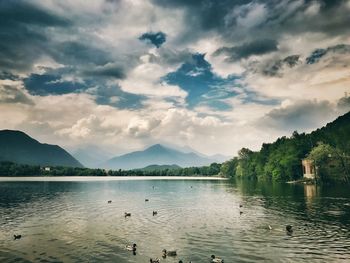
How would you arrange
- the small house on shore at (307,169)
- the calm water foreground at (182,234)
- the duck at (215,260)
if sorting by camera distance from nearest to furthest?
the duck at (215,260) < the calm water foreground at (182,234) < the small house on shore at (307,169)

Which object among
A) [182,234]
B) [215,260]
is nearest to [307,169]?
[182,234]

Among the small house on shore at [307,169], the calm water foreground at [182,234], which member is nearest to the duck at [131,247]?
the calm water foreground at [182,234]

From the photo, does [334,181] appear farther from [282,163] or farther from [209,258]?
[209,258]

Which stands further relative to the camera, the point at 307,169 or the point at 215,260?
the point at 307,169

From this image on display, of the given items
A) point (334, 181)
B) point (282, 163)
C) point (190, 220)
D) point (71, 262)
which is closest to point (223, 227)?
point (190, 220)

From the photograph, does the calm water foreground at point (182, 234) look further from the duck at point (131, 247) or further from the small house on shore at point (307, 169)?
the small house on shore at point (307, 169)

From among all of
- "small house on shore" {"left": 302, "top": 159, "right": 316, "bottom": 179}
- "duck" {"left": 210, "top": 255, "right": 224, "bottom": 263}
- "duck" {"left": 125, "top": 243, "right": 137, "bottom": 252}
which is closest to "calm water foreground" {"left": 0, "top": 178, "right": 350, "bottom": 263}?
"duck" {"left": 125, "top": 243, "right": 137, "bottom": 252}

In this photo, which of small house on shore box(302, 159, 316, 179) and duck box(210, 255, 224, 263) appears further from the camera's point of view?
small house on shore box(302, 159, 316, 179)

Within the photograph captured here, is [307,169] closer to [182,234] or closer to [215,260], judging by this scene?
[182,234]

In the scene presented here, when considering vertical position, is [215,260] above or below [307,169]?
below

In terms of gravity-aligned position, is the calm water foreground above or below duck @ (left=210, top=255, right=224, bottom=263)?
above

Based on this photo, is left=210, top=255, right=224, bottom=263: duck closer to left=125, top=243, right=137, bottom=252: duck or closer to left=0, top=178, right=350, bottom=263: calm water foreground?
left=0, top=178, right=350, bottom=263: calm water foreground

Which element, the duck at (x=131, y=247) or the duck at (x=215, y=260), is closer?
the duck at (x=215, y=260)

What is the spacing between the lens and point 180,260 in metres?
37.8
